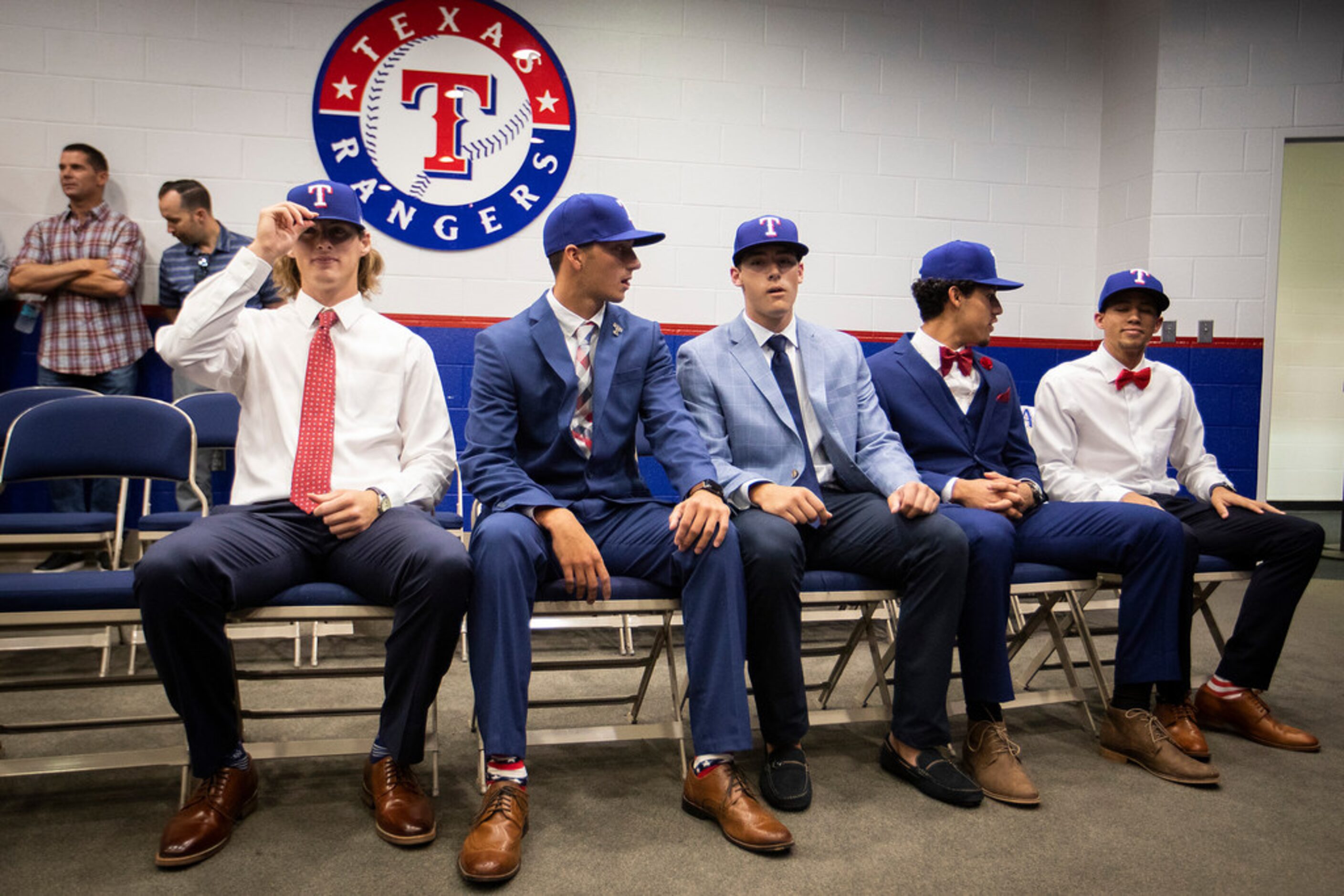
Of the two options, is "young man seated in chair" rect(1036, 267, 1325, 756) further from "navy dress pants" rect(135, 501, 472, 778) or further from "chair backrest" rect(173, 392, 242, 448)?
"chair backrest" rect(173, 392, 242, 448)

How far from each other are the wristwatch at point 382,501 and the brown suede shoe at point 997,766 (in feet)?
5.14

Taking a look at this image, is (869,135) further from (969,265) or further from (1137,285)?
(969,265)

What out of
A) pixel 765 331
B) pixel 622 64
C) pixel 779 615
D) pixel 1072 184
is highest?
pixel 622 64

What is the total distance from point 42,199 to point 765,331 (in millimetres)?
3839

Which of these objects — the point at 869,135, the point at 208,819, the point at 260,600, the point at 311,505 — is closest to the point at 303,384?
the point at 311,505

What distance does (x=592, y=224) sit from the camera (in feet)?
7.97

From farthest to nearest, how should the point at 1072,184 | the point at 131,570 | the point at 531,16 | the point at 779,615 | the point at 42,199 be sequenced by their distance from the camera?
the point at 1072,184
the point at 531,16
the point at 42,199
the point at 779,615
the point at 131,570

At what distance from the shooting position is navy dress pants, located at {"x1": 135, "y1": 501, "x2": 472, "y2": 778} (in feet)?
6.26

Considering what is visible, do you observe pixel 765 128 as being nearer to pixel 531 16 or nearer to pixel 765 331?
pixel 531 16

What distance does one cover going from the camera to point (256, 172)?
4.70 m

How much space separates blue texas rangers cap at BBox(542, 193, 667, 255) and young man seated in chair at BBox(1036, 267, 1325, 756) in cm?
158

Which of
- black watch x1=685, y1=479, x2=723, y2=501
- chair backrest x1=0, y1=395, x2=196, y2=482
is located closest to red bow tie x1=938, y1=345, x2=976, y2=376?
black watch x1=685, y1=479, x2=723, y2=501

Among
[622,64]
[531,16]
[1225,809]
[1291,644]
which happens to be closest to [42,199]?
[531,16]

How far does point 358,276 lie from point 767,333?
1159 mm
